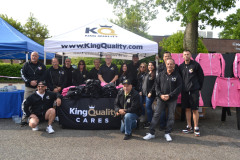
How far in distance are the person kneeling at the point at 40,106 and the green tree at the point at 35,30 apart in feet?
65.5

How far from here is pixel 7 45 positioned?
5.62 meters

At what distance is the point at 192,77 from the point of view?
14.4 ft

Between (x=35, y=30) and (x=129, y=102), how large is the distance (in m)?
22.2

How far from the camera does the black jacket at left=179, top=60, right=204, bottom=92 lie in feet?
14.3

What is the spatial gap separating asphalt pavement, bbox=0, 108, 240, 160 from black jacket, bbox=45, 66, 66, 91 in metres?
1.13

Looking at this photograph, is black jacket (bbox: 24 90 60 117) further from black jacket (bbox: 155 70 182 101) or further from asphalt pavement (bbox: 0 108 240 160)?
black jacket (bbox: 155 70 182 101)

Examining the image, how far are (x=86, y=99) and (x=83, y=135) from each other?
894mm

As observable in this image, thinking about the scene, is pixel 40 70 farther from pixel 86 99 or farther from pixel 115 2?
pixel 115 2

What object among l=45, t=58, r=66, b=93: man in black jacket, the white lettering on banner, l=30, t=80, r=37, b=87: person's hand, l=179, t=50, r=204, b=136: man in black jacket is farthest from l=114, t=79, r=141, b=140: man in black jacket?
l=30, t=80, r=37, b=87: person's hand

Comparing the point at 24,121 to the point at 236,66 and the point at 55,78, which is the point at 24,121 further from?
the point at 236,66

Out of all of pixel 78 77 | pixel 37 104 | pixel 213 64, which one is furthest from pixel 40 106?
pixel 213 64

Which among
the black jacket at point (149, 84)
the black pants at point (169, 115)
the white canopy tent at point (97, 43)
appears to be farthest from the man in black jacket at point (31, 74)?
the black pants at point (169, 115)

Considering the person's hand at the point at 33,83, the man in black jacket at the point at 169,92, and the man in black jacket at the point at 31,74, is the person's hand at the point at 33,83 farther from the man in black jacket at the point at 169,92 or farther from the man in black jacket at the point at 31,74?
the man in black jacket at the point at 169,92

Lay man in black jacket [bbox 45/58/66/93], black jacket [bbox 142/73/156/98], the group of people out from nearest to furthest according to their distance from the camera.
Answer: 1. the group of people
2. black jacket [bbox 142/73/156/98]
3. man in black jacket [bbox 45/58/66/93]
